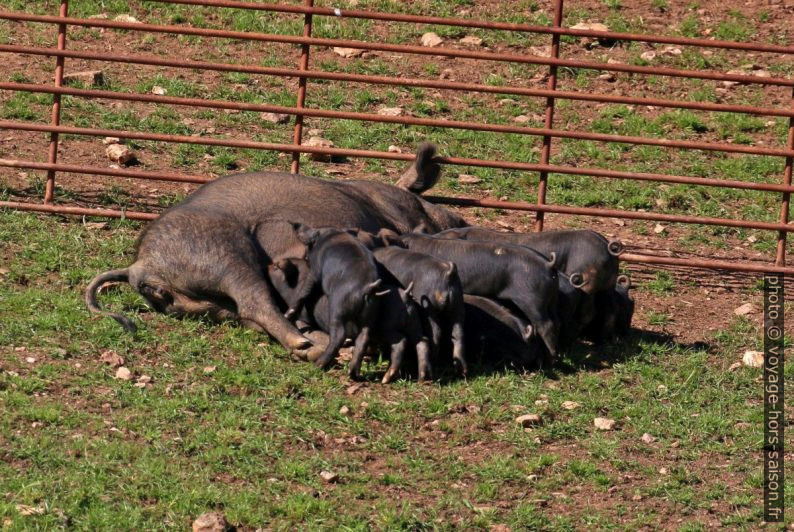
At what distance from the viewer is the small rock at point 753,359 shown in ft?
24.3

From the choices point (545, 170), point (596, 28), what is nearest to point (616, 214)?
point (545, 170)

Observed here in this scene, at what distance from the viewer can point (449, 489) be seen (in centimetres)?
564

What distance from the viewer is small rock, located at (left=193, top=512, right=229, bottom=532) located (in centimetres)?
507

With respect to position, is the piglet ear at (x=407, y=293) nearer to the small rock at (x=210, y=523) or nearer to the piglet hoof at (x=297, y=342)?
the piglet hoof at (x=297, y=342)

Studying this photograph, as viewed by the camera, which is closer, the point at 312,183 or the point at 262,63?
the point at 312,183

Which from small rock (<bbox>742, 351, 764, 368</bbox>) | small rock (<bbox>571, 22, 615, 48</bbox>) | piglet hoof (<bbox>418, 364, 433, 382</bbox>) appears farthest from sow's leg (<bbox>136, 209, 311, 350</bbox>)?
small rock (<bbox>571, 22, 615, 48</bbox>)

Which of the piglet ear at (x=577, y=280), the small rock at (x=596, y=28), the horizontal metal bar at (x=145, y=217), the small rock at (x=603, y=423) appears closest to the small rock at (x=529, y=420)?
the small rock at (x=603, y=423)

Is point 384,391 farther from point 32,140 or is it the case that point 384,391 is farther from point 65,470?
point 32,140

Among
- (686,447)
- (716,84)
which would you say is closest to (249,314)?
(686,447)

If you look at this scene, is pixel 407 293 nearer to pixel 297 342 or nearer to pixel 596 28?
pixel 297 342

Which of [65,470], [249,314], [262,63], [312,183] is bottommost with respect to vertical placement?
[65,470]

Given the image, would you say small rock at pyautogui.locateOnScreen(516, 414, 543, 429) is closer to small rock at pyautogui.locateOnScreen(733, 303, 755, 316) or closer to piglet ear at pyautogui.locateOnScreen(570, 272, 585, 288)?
piglet ear at pyautogui.locateOnScreen(570, 272, 585, 288)

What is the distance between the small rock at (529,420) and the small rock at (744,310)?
8.43ft

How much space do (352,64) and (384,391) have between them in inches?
230
